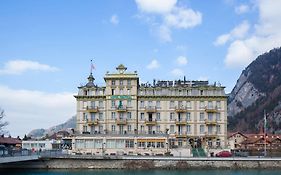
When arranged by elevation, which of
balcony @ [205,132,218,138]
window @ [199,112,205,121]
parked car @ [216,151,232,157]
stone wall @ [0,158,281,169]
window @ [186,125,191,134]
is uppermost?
window @ [199,112,205,121]

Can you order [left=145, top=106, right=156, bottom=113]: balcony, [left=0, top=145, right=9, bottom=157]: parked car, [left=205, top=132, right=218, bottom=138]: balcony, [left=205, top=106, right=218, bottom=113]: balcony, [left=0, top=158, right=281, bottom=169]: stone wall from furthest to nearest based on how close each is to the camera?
[left=145, top=106, right=156, bottom=113]: balcony < [left=205, top=106, right=218, bottom=113]: balcony < [left=205, top=132, right=218, bottom=138]: balcony < [left=0, top=158, right=281, bottom=169]: stone wall < [left=0, top=145, right=9, bottom=157]: parked car

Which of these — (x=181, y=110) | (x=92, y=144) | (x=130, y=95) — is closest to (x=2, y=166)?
(x=92, y=144)

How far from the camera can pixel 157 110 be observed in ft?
273

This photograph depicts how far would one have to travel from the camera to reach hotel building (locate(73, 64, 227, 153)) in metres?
82.2

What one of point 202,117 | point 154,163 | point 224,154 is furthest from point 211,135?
point 154,163

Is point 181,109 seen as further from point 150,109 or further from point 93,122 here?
point 93,122

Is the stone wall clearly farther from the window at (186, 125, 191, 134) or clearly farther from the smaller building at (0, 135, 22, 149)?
the window at (186, 125, 191, 134)

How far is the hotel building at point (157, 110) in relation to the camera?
82188 mm

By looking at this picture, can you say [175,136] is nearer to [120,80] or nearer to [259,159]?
[120,80]

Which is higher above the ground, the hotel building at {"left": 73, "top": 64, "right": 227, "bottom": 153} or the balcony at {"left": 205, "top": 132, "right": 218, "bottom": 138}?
the hotel building at {"left": 73, "top": 64, "right": 227, "bottom": 153}

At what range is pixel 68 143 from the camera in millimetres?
89125

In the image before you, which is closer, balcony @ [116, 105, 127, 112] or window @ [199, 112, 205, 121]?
window @ [199, 112, 205, 121]

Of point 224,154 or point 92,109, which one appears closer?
point 224,154

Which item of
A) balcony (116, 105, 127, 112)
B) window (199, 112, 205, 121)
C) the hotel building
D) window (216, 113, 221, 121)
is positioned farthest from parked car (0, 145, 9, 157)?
window (216, 113, 221, 121)
